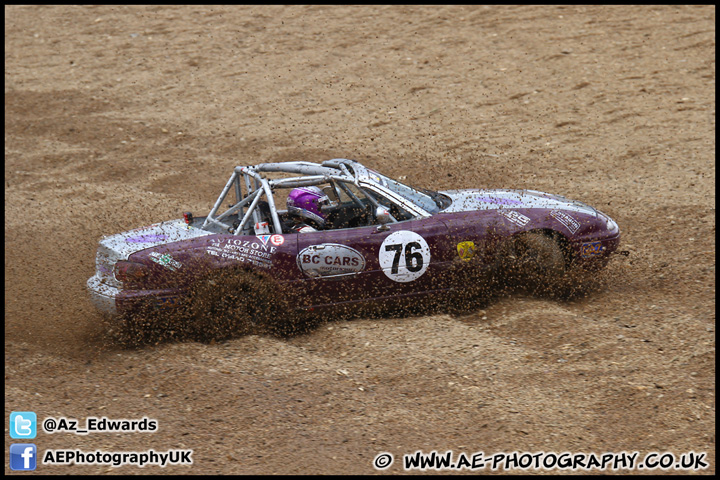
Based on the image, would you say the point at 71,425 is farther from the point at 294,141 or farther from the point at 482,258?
the point at 294,141

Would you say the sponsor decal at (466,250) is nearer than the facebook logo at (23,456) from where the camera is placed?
No

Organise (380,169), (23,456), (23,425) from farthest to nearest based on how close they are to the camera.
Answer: (380,169)
(23,425)
(23,456)

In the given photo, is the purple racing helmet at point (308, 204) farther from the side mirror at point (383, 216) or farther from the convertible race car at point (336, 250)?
the side mirror at point (383, 216)

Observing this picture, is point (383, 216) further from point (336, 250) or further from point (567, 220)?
point (567, 220)

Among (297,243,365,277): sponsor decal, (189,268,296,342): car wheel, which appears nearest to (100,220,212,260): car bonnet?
(189,268,296,342): car wheel

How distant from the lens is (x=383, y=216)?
22.0 ft

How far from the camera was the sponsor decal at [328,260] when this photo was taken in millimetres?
6648

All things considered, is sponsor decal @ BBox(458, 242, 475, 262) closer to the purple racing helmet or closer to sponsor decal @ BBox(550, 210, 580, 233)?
sponsor decal @ BBox(550, 210, 580, 233)

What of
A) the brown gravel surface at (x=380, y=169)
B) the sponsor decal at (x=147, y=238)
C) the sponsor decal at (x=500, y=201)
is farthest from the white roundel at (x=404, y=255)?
the sponsor decal at (x=147, y=238)

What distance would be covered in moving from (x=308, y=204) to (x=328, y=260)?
67 centimetres

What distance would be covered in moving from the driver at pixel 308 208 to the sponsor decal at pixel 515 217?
5.42 feet

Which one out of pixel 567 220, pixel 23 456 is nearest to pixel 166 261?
pixel 23 456

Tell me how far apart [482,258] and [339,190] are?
1.53 metres

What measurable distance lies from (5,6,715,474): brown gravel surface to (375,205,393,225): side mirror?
92cm
